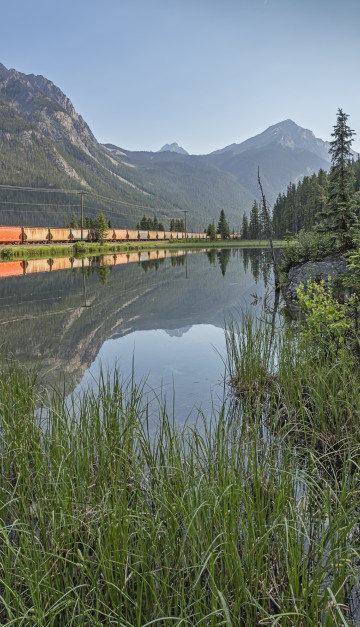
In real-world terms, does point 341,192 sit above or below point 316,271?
above

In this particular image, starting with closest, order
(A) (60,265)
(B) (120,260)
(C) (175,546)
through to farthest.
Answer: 1. (C) (175,546)
2. (A) (60,265)
3. (B) (120,260)

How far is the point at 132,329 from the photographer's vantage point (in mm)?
11320

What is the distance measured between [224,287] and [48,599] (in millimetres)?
17538

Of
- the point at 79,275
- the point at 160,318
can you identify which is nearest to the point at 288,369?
the point at 160,318

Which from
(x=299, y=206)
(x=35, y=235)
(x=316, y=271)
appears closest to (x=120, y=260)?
(x=35, y=235)

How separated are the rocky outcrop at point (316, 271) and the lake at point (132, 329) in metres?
1.43

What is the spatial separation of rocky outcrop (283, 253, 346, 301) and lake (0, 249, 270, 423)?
56.1 inches

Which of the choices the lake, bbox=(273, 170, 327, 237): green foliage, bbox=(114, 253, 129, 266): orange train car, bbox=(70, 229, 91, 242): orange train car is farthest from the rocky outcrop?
bbox=(273, 170, 327, 237): green foliage

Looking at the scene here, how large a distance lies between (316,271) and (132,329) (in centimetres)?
766

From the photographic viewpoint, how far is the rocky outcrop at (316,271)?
15055 millimetres

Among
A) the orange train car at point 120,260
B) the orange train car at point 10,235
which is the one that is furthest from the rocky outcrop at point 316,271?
the orange train car at point 10,235

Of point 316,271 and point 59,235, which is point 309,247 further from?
point 59,235

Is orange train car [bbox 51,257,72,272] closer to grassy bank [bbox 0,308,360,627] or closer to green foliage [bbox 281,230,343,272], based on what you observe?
green foliage [bbox 281,230,343,272]

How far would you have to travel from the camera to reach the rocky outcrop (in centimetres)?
1505
